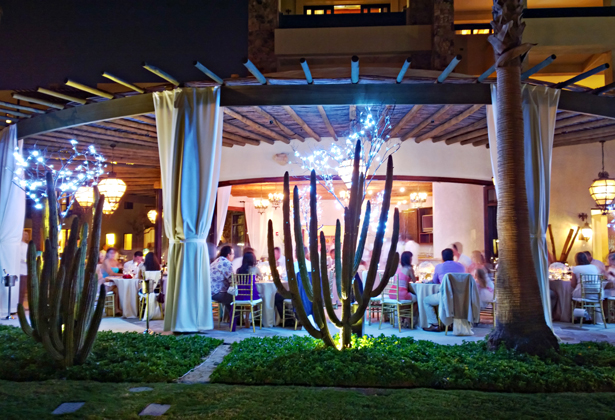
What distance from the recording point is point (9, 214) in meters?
9.17

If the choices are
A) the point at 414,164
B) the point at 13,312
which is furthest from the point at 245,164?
the point at 13,312

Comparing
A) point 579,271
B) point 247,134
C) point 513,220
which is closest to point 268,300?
point 247,134

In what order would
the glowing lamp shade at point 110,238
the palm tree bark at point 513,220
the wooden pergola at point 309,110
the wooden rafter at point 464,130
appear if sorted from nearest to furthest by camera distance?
the palm tree bark at point 513,220 < the wooden pergola at point 309,110 < the wooden rafter at point 464,130 < the glowing lamp shade at point 110,238

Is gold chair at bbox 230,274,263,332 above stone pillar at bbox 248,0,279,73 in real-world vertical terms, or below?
below

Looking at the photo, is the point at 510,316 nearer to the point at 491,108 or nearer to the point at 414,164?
the point at 491,108

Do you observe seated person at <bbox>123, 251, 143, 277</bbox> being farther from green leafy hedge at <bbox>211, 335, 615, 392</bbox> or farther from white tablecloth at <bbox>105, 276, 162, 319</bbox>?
green leafy hedge at <bbox>211, 335, 615, 392</bbox>

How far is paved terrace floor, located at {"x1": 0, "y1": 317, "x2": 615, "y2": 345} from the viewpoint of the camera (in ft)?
23.0

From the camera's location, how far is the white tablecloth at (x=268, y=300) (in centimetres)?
826

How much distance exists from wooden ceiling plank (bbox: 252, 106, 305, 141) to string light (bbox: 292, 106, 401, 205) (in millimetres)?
347

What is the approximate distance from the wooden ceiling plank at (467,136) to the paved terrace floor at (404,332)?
3.80m

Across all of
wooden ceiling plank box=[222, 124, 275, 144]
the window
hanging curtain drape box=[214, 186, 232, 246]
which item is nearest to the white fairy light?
wooden ceiling plank box=[222, 124, 275, 144]

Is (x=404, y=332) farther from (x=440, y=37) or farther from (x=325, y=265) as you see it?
(x=440, y=37)

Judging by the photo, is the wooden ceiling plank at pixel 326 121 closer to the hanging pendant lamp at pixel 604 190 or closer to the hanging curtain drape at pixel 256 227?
the hanging pendant lamp at pixel 604 190

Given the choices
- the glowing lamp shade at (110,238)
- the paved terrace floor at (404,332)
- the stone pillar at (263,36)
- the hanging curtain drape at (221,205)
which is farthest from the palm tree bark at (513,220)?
the glowing lamp shade at (110,238)
